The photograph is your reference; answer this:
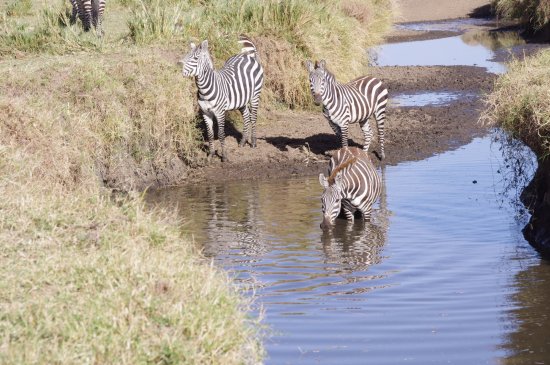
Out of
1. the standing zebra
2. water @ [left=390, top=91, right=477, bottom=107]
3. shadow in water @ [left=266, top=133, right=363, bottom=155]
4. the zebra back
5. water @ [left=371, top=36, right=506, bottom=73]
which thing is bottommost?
water @ [left=390, top=91, right=477, bottom=107]

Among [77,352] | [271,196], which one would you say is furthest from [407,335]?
[271,196]

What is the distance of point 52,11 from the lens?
20.1 metres

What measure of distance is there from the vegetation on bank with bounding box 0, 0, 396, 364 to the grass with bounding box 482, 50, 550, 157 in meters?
4.13

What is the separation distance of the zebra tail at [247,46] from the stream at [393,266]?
3109 millimetres

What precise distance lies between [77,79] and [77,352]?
10.1 meters

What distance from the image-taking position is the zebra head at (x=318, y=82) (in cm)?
1572

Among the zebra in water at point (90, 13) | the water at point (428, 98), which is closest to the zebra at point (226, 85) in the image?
the zebra in water at point (90, 13)

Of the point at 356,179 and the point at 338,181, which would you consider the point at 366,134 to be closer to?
the point at 356,179

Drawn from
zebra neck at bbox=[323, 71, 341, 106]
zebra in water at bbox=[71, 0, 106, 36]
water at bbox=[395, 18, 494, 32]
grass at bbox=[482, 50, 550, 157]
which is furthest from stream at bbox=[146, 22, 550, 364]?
water at bbox=[395, 18, 494, 32]

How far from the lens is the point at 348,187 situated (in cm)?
1259

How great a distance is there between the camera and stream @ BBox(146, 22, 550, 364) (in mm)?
7969

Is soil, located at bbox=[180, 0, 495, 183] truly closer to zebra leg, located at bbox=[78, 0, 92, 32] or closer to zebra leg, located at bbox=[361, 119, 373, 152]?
zebra leg, located at bbox=[361, 119, 373, 152]

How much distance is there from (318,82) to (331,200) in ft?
13.0

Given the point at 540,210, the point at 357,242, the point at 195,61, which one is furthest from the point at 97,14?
the point at 540,210
